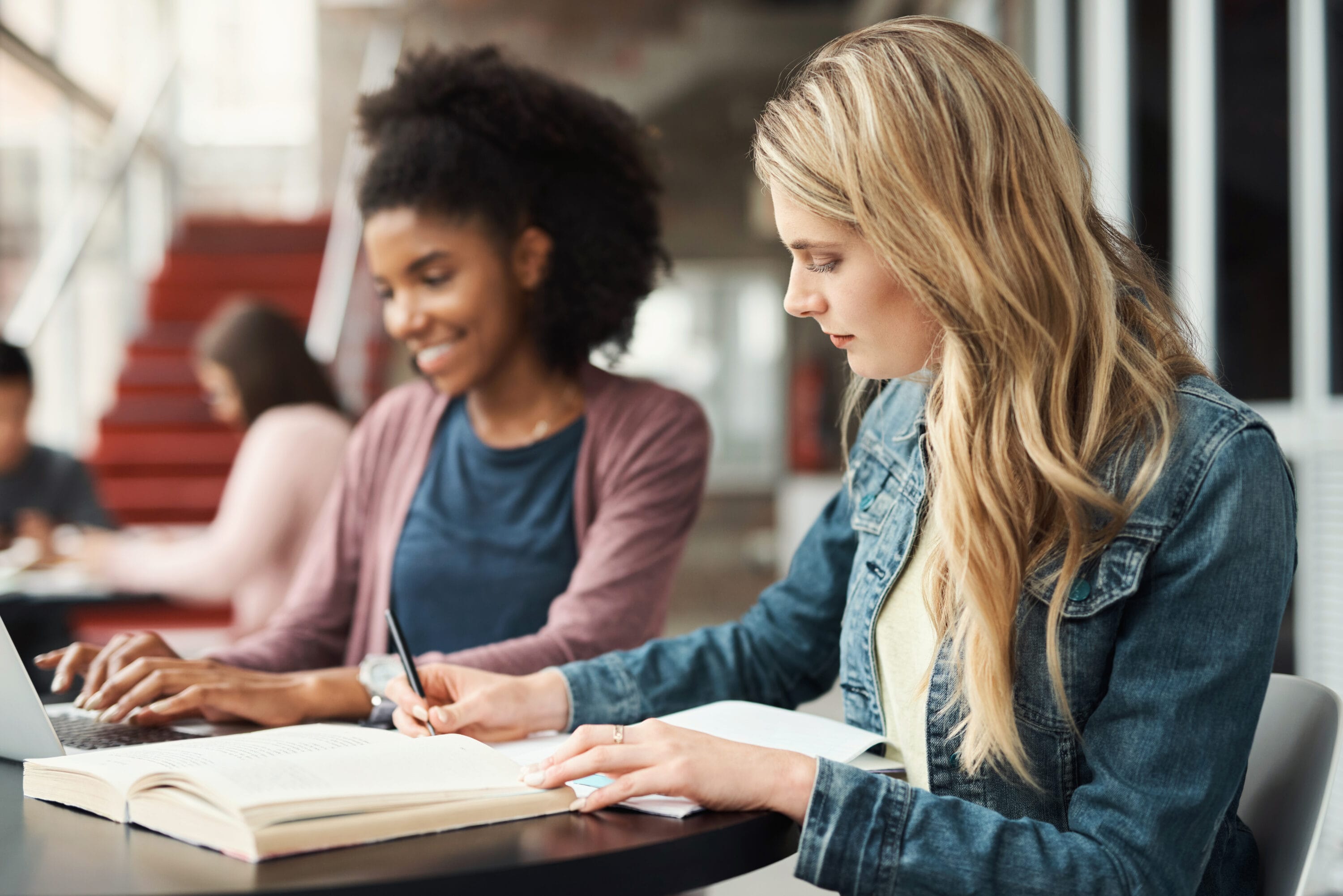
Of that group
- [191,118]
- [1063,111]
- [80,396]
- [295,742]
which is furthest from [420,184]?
[191,118]

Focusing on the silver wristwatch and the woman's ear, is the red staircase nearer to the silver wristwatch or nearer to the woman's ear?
the woman's ear

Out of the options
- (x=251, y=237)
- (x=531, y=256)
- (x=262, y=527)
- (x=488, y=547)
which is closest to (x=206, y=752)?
(x=488, y=547)

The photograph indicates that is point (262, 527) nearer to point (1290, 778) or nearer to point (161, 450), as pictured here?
point (1290, 778)

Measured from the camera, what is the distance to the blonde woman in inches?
33.6

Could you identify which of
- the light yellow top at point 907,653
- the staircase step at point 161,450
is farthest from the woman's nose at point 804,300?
the staircase step at point 161,450

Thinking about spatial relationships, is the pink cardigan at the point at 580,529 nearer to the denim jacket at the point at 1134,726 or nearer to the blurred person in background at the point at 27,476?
the denim jacket at the point at 1134,726

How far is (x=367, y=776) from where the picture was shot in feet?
2.65

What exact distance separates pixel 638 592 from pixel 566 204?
1.98ft

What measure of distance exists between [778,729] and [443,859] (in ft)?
1.30

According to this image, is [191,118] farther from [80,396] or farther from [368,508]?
[368,508]

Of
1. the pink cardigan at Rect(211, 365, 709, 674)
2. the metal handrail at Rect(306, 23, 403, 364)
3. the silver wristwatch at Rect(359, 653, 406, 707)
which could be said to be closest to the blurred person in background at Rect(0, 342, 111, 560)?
the metal handrail at Rect(306, 23, 403, 364)

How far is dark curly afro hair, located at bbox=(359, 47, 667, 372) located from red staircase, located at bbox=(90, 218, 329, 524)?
3009 mm

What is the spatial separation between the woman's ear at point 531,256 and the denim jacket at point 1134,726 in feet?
3.11

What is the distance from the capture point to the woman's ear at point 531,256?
5.68 ft
